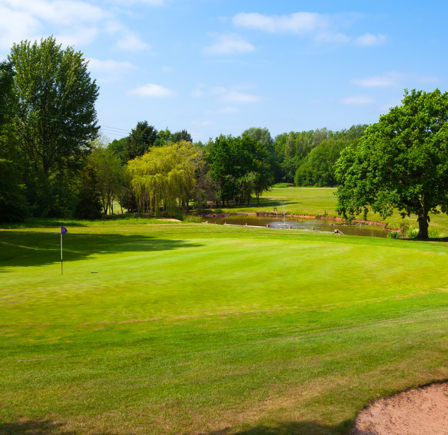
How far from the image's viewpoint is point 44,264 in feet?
63.0

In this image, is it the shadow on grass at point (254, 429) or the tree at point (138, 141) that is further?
the tree at point (138, 141)

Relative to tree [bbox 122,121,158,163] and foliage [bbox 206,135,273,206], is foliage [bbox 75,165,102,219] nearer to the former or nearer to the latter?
tree [bbox 122,121,158,163]

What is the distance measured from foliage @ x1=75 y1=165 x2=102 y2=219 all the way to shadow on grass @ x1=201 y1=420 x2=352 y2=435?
179 ft

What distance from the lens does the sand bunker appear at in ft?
16.6

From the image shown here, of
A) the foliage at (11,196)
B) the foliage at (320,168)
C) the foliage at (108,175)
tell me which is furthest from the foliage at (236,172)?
the foliage at (320,168)

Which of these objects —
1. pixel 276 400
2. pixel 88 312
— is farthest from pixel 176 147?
pixel 276 400

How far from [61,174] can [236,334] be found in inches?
2243

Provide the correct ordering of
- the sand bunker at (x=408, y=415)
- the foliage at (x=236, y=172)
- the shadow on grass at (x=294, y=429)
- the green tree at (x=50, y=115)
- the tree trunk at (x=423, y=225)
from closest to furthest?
1. the shadow on grass at (x=294, y=429)
2. the sand bunker at (x=408, y=415)
3. the tree trunk at (x=423, y=225)
4. the green tree at (x=50, y=115)
5. the foliage at (x=236, y=172)

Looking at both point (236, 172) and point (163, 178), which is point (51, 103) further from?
point (236, 172)

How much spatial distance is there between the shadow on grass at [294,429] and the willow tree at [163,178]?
53.9m

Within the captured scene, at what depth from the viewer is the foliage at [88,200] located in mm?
55906

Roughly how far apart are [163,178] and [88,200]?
10.8 m

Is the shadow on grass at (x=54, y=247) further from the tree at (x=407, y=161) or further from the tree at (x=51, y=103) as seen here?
the tree at (x=51, y=103)

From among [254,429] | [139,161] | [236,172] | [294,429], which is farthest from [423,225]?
[236,172]
